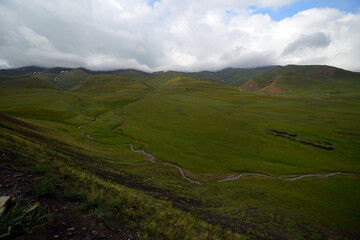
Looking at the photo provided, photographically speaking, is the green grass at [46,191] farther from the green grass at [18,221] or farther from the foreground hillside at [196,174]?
the green grass at [18,221]

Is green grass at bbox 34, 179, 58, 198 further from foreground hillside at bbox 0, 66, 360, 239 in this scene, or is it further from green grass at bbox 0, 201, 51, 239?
green grass at bbox 0, 201, 51, 239

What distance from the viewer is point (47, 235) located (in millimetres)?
5234

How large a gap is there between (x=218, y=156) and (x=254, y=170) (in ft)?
38.5

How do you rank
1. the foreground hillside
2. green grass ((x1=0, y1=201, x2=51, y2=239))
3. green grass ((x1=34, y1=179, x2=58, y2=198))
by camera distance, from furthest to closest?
the foreground hillside, green grass ((x1=34, y1=179, x2=58, y2=198)), green grass ((x1=0, y1=201, x2=51, y2=239))

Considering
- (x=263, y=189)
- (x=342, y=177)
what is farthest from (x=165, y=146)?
(x=342, y=177)

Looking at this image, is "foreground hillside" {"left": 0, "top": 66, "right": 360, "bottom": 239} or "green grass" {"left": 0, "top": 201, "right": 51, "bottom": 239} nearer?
"green grass" {"left": 0, "top": 201, "right": 51, "bottom": 239}

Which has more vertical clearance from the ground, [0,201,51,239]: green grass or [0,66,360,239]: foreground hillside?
[0,201,51,239]: green grass

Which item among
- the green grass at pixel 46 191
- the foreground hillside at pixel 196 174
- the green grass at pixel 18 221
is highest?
the green grass at pixel 18 221

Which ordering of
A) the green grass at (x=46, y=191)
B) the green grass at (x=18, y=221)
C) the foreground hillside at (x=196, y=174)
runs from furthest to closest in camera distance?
the foreground hillside at (x=196, y=174)
the green grass at (x=46, y=191)
the green grass at (x=18, y=221)

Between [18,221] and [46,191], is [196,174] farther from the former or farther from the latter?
[18,221]

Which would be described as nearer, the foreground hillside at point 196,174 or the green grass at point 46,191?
the green grass at point 46,191

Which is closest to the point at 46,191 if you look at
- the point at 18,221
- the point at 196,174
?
the point at 18,221

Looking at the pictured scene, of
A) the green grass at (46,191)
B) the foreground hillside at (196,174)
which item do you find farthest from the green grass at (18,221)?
the green grass at (46,191)

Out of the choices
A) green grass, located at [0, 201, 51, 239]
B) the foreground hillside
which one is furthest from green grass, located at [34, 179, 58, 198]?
green grass, located at [0, 201, 51, 239]
